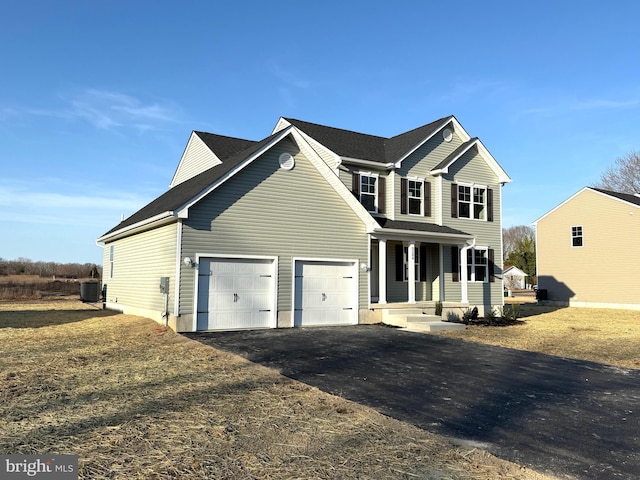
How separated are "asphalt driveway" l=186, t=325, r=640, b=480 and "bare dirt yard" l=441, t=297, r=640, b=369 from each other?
3.82 ft

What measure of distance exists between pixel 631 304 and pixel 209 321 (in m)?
22.5

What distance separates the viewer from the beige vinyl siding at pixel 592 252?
25.4 meters

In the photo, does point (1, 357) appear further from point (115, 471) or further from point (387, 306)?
point (387, 306)

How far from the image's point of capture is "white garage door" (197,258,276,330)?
13.8 metres

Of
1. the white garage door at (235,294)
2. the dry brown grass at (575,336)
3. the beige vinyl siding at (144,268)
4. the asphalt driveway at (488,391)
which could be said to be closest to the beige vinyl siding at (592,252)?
the dry brown grass at (575,336)

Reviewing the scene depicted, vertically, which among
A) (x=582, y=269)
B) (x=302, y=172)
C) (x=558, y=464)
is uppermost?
(x=302, y=172)

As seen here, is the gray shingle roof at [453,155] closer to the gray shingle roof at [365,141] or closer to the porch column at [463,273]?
the gray shingle roof at [365,141]

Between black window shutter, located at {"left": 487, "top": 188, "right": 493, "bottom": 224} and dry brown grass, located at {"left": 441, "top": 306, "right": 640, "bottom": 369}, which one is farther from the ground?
black window shutter, located at {"left": 487, "top": 188, "right": 493, "bottom": 224}

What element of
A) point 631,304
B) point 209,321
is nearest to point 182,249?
point 209,321

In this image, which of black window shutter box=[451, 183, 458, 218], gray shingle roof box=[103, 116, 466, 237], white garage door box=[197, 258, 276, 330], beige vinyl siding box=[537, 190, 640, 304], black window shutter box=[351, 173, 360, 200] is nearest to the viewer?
white garage door box=[197, 258, 276, 330]

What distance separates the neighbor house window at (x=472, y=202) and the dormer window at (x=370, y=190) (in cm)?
341

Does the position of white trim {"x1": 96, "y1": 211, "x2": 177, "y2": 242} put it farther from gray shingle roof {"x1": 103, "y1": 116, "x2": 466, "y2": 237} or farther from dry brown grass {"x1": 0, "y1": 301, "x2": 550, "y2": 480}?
dry brown grass {"x1": 0, "y1": 301, "x2": 550, "y2": 480}

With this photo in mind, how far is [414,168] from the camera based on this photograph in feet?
65.6

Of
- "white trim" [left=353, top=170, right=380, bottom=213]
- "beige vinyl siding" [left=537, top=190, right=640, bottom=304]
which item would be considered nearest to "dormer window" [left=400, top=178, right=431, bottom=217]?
"white trim" [left=353, top=170, right=380, bottom=213]
